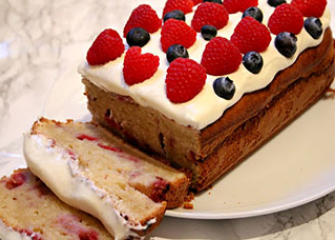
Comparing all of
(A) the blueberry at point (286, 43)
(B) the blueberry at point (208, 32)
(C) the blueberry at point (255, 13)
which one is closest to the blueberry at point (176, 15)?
(B) the blueberry at point (208, 32)

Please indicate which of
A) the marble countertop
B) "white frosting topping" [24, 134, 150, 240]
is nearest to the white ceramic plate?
the marble countertop

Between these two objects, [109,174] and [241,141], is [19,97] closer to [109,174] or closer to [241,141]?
[109,174]

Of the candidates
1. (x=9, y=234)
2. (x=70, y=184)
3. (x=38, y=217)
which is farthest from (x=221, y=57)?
(x=9, y=234)

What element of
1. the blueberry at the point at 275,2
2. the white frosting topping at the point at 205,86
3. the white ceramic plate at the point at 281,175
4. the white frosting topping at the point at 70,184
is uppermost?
the blueberry at the point at 275,2

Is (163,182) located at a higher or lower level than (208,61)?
lower

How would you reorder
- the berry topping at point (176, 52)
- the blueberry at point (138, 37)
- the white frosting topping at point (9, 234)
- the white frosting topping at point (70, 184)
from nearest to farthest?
the white frosting topping at point (70, 184) < the white frosting topping at point (9, 234) < the berry topping at point (176, 52) < the blueberry at point (138, 37)

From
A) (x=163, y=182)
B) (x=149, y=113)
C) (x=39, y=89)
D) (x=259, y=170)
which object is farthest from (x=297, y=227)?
(x=39, y=89)

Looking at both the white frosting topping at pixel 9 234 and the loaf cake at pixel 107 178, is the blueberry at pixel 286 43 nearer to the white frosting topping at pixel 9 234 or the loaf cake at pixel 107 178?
the loaf cake at pixel 107 178
